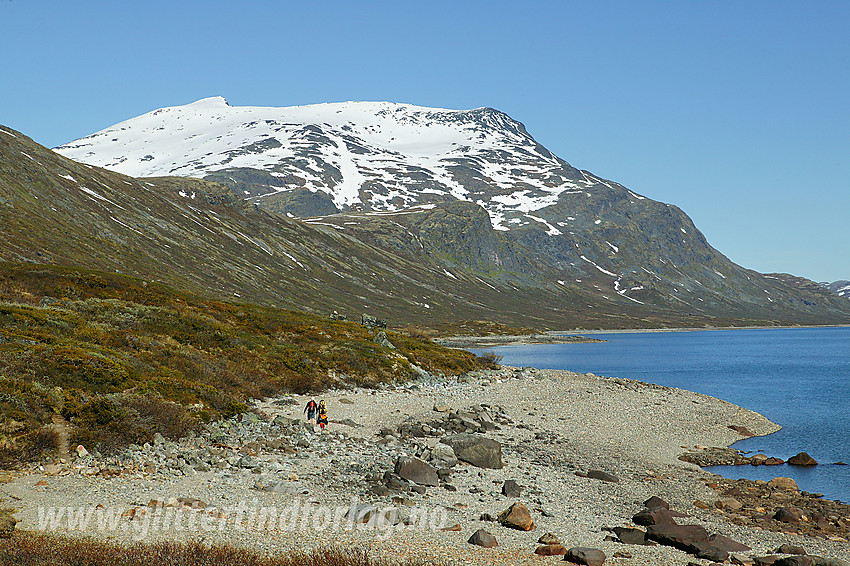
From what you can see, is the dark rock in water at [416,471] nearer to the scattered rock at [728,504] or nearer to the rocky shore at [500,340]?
the scattered rock at [728,504]

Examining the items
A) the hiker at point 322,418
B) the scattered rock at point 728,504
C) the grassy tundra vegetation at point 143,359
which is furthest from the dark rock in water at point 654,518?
the grassy tundra vegetation at point 143,359

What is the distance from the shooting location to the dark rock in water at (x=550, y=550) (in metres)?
18.8

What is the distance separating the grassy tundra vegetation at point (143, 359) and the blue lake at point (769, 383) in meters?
31.4

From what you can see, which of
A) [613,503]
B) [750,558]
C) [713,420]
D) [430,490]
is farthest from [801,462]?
[430,490]

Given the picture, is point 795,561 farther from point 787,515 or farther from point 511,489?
point 511,489

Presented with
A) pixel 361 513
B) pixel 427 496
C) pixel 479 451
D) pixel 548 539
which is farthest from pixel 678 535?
pixel 479 451

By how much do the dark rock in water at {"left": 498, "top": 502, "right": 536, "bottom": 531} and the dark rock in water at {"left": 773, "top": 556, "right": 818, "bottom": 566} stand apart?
799 cm

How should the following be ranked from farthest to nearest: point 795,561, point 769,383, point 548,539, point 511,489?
point 769,383, point 511,489, point 548,539, point 795,561

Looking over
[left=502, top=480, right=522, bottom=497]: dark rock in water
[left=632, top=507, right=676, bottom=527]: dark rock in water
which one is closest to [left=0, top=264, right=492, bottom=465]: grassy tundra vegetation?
[left=502, top=480, right=522, bottom=497]: dark rock in water

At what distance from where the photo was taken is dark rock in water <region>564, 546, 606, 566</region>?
18.2 metres

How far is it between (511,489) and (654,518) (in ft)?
19.8

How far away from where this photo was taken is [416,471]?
26.4 meters

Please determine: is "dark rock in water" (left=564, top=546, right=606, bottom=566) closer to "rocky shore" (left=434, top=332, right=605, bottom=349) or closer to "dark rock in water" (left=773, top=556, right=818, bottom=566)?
"dark rock in water" (left=773, top=556, right=818, bottom=566)

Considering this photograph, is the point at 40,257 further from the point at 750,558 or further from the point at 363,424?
the point at 750,558
